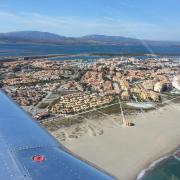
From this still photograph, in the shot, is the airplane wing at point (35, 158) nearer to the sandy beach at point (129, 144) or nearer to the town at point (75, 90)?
the sandy beach at point (129, 144)

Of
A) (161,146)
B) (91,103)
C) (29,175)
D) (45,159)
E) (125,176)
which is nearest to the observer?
Result: (29,175)

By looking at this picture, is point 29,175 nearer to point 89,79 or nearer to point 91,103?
point 91,103

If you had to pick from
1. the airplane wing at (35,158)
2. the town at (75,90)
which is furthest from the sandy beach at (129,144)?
the airplane wing at (35,158)

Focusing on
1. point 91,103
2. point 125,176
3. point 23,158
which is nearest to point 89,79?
point 91,103

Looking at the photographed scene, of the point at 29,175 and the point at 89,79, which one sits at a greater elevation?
the point at 29,175

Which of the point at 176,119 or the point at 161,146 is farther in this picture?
the point at 176,119

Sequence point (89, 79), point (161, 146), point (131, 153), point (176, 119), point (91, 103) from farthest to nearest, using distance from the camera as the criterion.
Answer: point (89, 79), point (91, 103), point (176, 119), point (161, 146), point (131, 153)

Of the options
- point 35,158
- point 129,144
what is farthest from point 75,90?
point 35,158
